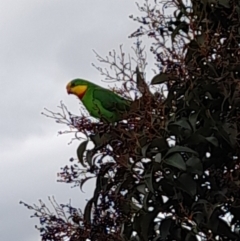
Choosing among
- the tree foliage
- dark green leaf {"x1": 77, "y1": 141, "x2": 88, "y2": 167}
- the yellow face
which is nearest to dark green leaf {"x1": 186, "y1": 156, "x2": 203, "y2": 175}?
the tree foliage

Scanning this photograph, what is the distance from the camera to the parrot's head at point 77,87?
4.62 ft

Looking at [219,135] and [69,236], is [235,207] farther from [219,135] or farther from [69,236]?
[69,236]

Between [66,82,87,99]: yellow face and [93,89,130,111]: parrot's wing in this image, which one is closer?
[93,89,130,111]: parrot's wing

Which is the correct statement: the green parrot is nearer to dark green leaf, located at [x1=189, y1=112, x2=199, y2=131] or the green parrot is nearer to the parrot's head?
the parrot's head

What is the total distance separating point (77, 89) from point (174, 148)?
27.7 inches

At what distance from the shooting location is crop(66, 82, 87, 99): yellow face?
1.40 metres

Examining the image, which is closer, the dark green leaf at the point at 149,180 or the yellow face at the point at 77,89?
the dark green leaf at the point at 149,180

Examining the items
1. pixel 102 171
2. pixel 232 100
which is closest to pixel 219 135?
pixel 232 100

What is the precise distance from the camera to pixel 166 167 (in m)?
0.80

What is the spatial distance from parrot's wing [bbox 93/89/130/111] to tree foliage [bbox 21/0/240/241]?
4 centimetres

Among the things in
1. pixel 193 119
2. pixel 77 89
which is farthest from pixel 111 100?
pixel 77 89

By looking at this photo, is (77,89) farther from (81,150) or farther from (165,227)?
(165,227)

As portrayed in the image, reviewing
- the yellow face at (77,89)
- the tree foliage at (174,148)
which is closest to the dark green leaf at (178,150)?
the tree foliage at (174,148)

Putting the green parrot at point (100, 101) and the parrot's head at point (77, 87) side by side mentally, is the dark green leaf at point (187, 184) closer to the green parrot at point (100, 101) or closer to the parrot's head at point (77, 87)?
the green parrot at point (100, 101)
